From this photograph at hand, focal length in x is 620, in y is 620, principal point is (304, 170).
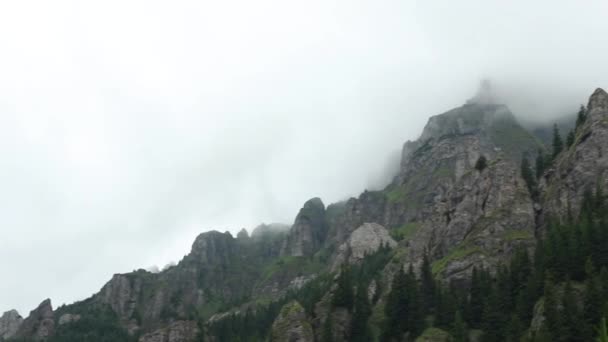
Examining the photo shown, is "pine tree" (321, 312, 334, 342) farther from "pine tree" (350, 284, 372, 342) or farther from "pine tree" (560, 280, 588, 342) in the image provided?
"pine tree" (560, 280, 588, 342)

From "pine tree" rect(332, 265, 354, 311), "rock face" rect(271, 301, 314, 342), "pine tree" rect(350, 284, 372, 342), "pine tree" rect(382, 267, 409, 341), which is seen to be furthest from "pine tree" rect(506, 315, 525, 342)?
"pine tree" rect(332, 265, 354, 311)

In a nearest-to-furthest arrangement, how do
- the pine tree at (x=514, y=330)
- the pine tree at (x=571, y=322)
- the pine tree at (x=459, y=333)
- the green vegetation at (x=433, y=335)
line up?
1. the pine tree at (x=571, y=322)
2. the pine tree at (x=514, y=330)
3. the pine tree at (x=459, y=333)
4. the green vegetation at (x=433, y=335)

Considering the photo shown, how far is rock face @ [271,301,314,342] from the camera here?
470ft

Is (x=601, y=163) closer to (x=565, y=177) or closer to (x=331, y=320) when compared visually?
(x=565, y=177)

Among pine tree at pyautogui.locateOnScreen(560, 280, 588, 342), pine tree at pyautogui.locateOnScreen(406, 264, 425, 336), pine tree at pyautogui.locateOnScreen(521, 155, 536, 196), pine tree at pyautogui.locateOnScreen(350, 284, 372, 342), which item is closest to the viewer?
pine tree at pyautogui.locateOnScreen(560, 280, 588, 342)

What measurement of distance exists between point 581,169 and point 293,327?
81205 millimetres

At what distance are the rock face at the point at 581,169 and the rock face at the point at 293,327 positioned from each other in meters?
64.9

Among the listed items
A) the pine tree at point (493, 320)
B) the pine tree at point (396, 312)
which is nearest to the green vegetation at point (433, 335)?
the pine tree at point (493, 320)

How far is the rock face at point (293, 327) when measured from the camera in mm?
143125

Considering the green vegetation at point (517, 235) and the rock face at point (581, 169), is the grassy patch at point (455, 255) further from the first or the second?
the rock face at point (581, 169)

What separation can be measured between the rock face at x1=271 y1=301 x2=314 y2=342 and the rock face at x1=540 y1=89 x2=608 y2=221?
64.9 meters

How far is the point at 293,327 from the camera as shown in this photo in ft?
479

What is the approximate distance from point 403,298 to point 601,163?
59878mm

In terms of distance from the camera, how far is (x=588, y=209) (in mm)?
134875
